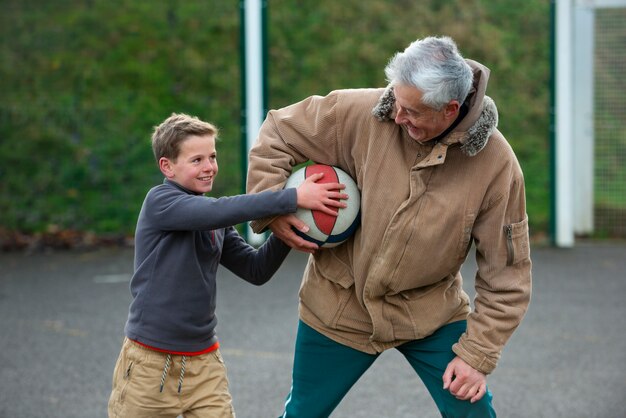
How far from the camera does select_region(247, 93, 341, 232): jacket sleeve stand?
371 centimetres

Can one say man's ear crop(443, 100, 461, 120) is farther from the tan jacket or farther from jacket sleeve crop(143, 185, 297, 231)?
jacket sleeve crop(143, 185, 297, 231)

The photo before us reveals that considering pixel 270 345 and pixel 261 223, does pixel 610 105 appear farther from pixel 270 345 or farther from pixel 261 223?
pixel 261 223

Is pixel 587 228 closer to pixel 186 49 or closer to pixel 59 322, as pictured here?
pixel 186 49

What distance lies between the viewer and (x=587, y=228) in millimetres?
11219

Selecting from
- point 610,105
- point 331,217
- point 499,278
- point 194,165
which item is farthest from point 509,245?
point 610,105

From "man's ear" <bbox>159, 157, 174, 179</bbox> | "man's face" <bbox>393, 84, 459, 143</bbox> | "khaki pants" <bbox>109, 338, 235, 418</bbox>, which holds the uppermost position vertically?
"man's face" <bbox>393, 84, 459, 143</bbox>

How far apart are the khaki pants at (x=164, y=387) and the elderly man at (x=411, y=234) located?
35 cm

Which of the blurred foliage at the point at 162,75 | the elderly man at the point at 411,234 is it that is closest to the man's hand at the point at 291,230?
the elderly man at the point at 411,234

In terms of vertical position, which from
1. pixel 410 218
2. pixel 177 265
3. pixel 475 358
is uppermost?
pixel 410 218

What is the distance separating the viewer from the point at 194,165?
3.77 m

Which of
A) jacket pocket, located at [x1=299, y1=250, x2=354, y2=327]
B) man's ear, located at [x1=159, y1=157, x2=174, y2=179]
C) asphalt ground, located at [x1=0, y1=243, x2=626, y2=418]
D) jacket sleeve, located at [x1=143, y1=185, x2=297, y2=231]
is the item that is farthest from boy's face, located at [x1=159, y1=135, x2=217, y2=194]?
asphalt ground, located at [x1=0, y1=243, x2=626, y2=418]

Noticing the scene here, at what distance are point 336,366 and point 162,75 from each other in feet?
26.8

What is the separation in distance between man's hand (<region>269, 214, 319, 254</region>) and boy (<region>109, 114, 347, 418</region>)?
2.4 inches

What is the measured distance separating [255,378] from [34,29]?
6709 millimetres
